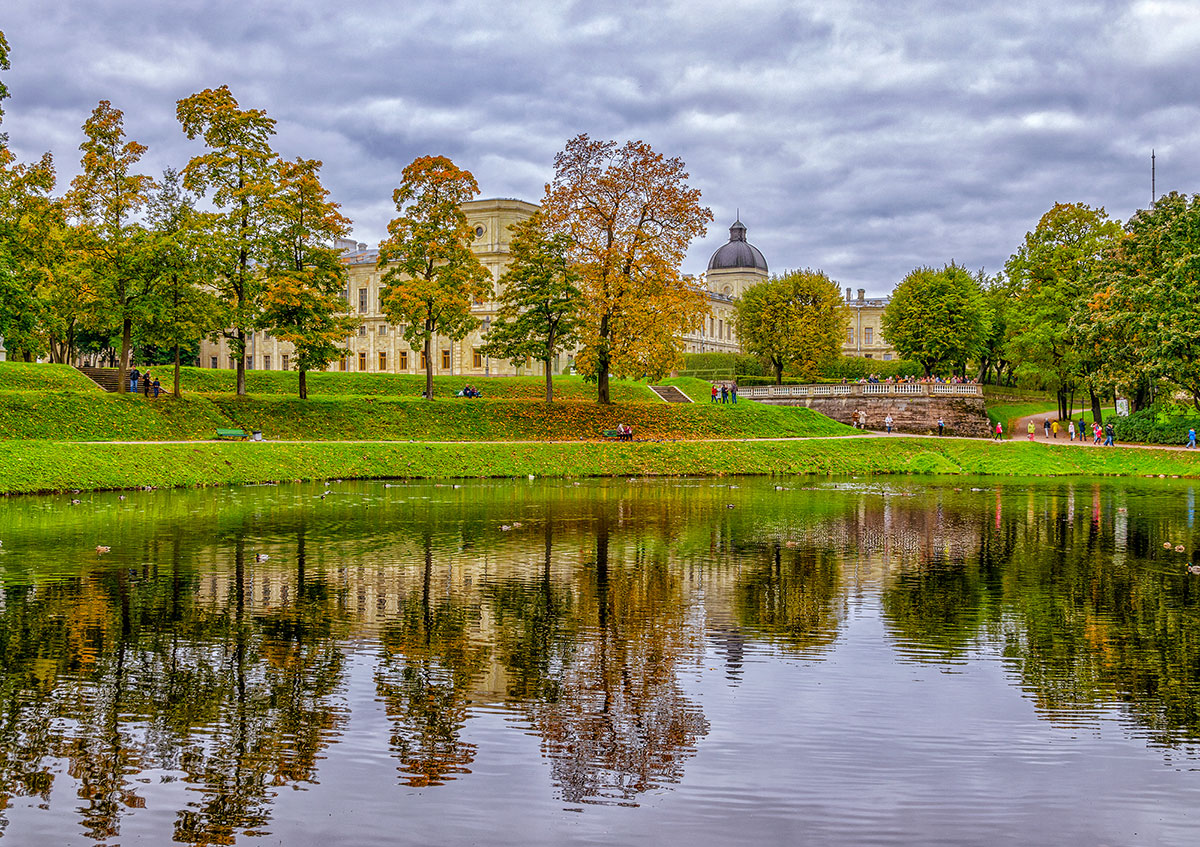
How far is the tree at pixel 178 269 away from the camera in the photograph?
4219cm

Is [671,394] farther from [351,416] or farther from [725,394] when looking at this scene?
[351,416]

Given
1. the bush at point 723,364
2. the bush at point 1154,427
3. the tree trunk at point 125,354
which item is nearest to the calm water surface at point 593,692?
the tree trunk at point 125,354

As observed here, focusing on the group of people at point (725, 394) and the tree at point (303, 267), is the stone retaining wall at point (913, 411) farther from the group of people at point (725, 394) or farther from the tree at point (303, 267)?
Answer: the tree at point (303, 267)

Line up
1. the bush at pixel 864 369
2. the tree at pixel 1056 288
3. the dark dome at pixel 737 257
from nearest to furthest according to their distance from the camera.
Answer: the tree at pixel 1056 288
the bush at pixel 864 369
the dark dome at pixel 737 257

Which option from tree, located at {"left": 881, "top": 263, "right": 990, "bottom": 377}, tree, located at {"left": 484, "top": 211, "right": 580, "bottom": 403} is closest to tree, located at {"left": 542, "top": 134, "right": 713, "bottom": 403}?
tree, located at {"left": 484, "top": 211, "right": 580, "bottom": 403}

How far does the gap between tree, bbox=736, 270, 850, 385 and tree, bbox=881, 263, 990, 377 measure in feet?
17.9

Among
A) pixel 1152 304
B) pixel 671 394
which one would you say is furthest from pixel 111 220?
pixel 1152 304

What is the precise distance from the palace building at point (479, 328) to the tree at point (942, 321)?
53.5ft

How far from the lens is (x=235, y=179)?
4716 centimetres

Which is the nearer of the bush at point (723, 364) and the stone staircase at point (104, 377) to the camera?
the stone staircase at point (104, 377)

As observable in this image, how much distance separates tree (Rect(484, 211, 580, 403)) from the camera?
54000 mm

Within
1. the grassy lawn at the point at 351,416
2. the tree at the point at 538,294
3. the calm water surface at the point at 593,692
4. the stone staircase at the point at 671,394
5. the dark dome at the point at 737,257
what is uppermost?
the dark dome at the point at 737,257

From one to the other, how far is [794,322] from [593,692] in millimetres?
73232

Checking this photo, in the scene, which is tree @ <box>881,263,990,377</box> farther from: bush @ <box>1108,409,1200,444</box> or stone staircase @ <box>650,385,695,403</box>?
bush @ <box>1108,409,1200,444</box>
